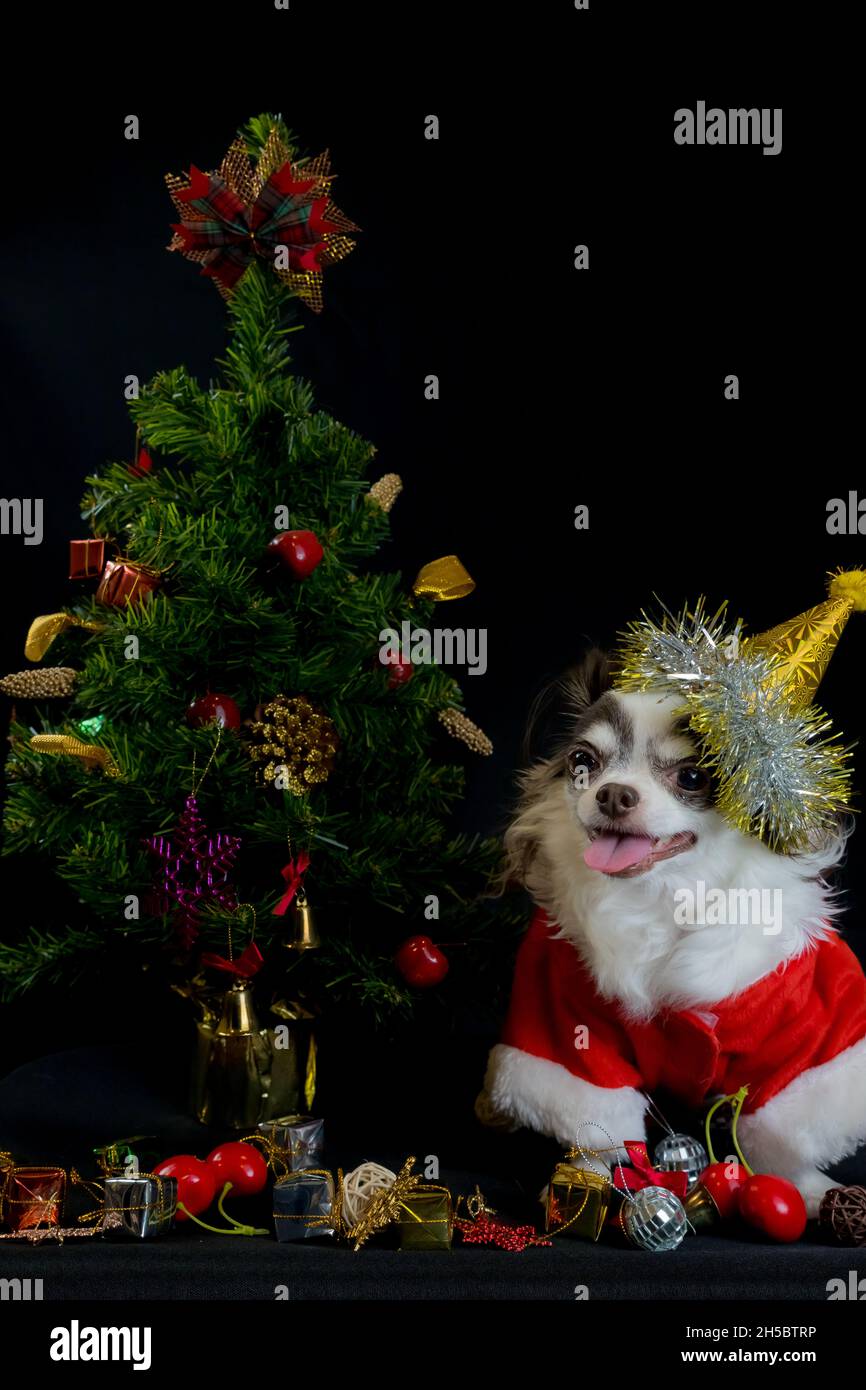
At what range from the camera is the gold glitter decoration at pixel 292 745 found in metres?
2.26

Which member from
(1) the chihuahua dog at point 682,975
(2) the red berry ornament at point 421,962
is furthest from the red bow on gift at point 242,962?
(1) the chihuahua dog at point 682,975

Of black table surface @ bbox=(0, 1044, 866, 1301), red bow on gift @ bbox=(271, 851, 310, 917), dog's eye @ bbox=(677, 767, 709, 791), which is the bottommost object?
black table surface @ bbox=(0, 1044, 866, 1301)

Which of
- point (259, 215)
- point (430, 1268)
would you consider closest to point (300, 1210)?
point (430, 1268)

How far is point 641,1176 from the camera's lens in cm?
191

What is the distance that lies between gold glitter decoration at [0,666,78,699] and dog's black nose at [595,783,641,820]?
930 millimetres

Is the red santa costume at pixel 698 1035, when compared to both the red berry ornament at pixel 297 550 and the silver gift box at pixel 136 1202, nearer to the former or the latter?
the silver gift box at pixel 136 1202

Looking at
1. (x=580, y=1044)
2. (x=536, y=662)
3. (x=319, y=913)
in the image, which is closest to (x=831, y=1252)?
(x=580, y=1044)

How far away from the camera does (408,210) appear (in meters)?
2.96

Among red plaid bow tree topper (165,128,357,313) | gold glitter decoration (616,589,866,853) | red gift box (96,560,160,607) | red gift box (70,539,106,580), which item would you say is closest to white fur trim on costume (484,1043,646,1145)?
gold glitter decoration (616,589,866,853)

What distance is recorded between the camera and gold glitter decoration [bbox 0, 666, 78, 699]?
2342mm

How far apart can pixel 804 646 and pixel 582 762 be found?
1.17 ft

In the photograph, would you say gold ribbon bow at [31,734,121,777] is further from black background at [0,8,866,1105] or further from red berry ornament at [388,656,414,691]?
black background at [0,8,866,1105]

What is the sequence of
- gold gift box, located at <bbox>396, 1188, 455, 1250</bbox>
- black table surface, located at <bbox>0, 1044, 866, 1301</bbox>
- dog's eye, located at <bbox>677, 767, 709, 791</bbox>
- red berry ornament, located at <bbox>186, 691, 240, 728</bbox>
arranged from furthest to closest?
red berry ornament, located at <bbox>186, 691, 240, 728</bbox> < dog's eye, located at <bbox>677, 767, 709, 791</bbox> < gold gift box, located at <bbox>396, 1188, 455, 1250</bbox> < black table surface, located at <bbox>0, 1044, 866, 1301</bbox>

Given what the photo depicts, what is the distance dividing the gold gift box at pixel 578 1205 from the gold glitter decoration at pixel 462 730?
2.59ft
